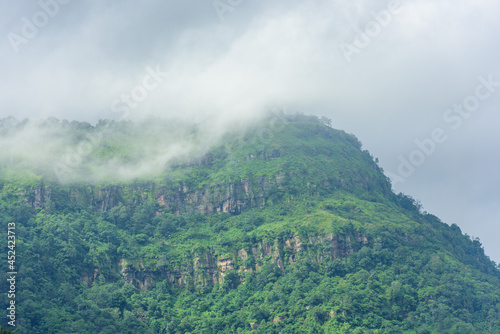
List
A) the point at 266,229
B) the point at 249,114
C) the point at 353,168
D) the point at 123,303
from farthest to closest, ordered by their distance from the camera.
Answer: the point at 249,114
the point at 353,168
the point at 266,229
the point at 123,303

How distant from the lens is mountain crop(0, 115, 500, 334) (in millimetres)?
114625

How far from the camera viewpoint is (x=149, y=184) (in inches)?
6063

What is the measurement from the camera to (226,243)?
446 ft

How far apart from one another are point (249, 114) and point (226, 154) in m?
17.3

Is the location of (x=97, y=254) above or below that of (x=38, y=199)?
below

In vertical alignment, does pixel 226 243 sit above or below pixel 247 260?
above

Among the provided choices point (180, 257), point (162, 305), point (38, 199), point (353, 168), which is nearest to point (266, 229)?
point (180, 257)

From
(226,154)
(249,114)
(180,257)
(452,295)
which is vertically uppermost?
(249,114)

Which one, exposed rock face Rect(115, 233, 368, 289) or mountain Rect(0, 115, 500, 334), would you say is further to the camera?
exposed rock face Rect(115, 233, 368, 289)

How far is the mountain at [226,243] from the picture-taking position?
376 ft

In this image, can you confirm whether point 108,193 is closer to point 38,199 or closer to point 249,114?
point 38,199

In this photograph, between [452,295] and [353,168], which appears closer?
[452,295]

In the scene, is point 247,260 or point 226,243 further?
point 226,243

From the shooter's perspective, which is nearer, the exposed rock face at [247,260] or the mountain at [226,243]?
the mountain at [226,243]
